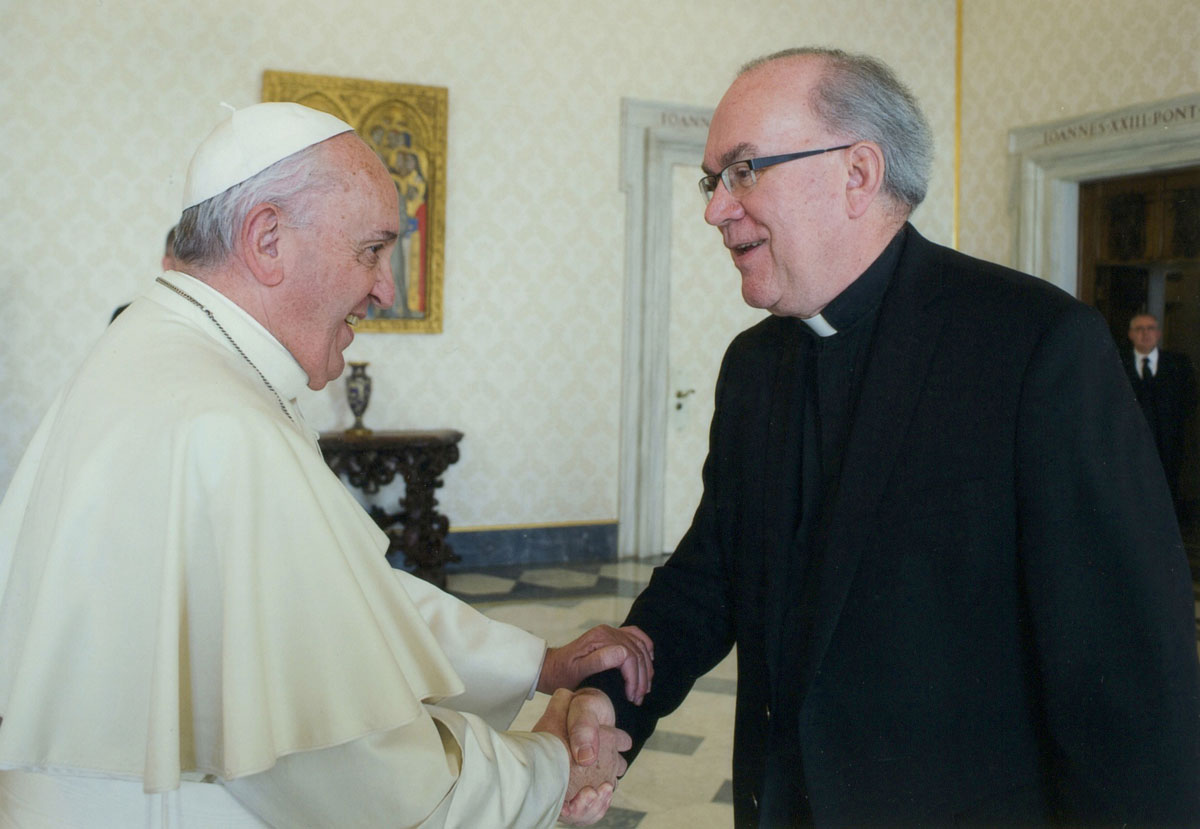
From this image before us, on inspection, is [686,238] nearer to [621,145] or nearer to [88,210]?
[621,145]

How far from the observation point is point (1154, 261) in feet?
23.5

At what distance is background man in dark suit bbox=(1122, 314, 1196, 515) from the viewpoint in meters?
7.01

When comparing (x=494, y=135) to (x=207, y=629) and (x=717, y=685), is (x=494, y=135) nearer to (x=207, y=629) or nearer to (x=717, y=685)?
(x=717, y=685)

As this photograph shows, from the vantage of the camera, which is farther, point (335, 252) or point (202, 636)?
point (335, 252)

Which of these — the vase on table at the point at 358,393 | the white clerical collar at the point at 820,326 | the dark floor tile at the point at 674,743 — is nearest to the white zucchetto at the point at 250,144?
the white clerical collar at the point at 820,326

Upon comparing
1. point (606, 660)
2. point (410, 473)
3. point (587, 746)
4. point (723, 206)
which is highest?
point (723, 206)

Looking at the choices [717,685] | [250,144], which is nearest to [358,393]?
[717,685]

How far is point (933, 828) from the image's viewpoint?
1.54m

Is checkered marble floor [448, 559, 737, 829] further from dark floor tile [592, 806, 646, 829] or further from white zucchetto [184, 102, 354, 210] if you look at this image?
white zucchetto [184, 102, 354, 210]

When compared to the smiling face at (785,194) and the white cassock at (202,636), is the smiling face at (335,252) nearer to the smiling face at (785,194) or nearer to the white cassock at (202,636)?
the white cassock at (202,636)

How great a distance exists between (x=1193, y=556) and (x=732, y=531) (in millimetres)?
6415

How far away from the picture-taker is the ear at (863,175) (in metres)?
1.75

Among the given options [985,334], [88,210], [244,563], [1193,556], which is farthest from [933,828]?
[1193,556]

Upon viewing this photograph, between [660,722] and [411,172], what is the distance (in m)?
3.97
